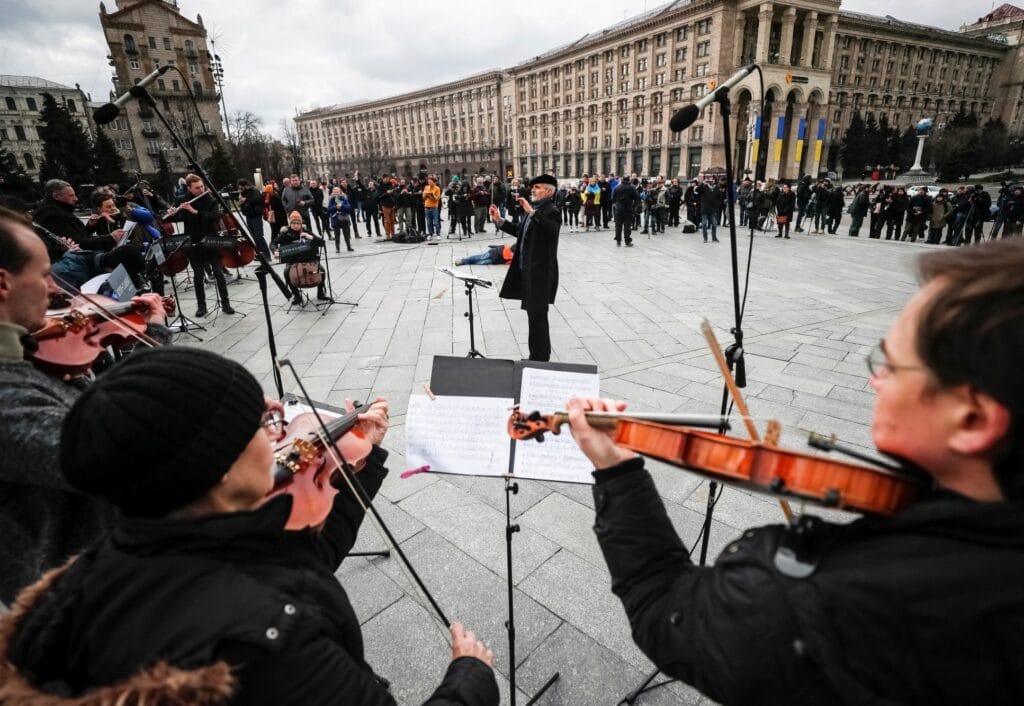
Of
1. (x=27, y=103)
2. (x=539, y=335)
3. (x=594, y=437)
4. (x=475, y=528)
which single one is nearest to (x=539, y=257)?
(x=539, y=335)

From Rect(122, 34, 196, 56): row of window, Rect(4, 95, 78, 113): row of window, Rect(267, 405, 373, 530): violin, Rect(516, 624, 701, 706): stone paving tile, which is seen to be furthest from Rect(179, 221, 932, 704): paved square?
Rect(4, 95, 78, 113): row of window

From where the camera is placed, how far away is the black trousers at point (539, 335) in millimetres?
5078

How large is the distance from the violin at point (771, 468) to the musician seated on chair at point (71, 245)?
716 centimetres

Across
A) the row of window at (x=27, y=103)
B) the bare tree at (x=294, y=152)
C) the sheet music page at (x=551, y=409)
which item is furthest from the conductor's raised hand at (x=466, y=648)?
the row of window at (x=27, y=103)

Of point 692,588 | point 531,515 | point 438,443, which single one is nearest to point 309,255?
point 531,515

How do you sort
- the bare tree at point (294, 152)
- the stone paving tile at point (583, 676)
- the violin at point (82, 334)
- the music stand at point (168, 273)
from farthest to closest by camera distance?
the bare tree at point (294, 152) < the music stand at point (168, 273) < the violin at point (82, 334) < the stone paving tile at point (583, 676)

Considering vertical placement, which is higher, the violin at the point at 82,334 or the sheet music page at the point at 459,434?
the violin at the point at 82,334

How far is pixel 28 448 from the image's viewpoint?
4.51 ft

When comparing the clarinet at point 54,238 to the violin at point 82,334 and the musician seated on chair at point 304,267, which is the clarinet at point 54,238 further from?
the violin at point 82,334

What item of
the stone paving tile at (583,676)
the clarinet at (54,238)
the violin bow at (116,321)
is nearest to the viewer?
the stone paving tile at (583,676)

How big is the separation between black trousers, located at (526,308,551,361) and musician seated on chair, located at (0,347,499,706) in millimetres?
4184

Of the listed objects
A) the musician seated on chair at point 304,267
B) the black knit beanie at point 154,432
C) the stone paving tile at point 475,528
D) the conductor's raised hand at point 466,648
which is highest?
the black knit beanie at point 154,432

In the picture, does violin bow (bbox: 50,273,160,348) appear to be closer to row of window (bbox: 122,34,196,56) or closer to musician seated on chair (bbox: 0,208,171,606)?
musician seated on chair (bbox: 0,208,171,606)

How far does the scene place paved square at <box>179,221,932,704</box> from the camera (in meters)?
2.18
